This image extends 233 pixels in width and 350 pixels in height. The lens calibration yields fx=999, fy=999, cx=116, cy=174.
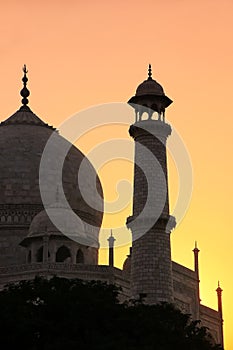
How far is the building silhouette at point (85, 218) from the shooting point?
98.3 ft

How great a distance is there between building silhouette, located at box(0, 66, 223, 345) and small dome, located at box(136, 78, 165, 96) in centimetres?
5

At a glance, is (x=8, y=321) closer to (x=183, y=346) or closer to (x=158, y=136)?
(x=183, y=346)

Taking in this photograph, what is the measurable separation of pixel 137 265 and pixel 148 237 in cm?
90

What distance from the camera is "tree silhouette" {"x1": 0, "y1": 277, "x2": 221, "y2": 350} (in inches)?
931

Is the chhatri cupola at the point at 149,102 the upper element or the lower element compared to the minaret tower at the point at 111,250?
upper

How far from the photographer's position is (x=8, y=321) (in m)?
23.6

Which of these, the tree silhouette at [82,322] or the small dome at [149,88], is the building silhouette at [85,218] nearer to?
the small dome at [149,88]

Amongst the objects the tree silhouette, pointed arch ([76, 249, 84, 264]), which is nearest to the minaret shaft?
the tree silhouette

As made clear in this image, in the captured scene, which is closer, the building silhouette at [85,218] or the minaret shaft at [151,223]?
the minaret shaft at [151,223]

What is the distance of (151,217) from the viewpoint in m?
30.0

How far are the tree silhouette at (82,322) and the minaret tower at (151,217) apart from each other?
280 centimetres

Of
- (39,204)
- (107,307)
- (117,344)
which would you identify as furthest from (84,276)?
(117,344)

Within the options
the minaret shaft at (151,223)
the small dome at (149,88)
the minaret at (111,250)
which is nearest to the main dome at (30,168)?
the minaret at (111,250)

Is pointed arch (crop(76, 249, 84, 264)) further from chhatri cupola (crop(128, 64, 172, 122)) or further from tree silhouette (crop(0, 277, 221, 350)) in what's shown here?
tree silhouette (crop(0, 277, 221, 350))
